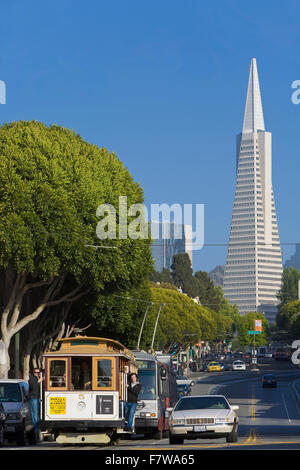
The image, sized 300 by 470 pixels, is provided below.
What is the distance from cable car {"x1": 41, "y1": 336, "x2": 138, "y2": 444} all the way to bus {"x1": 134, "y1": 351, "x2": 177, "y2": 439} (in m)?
7.66

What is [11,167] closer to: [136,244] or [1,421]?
[136,244]

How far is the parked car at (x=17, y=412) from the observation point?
3086cm

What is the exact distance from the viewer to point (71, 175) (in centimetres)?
5422

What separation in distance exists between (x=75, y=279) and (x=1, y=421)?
2706cm

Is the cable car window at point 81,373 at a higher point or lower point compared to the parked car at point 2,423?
higher

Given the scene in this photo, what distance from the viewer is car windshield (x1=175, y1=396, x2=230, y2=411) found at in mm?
31906

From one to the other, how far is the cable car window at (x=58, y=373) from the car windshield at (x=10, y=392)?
3.63 metres

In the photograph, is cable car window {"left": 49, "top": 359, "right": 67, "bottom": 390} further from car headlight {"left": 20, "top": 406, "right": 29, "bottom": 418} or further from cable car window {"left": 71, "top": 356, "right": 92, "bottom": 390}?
car headlight {"left": 20, "top": 406, "right": 29, "bottom": 418}

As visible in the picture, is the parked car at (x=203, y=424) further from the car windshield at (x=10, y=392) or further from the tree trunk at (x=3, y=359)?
the tree trunk at (x=3, y=359)

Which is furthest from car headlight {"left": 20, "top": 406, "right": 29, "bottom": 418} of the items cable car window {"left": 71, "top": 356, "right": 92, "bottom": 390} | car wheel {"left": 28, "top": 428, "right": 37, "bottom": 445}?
cable car window {"left": 71, "top": 356, "right": 92, "bottom": 390}

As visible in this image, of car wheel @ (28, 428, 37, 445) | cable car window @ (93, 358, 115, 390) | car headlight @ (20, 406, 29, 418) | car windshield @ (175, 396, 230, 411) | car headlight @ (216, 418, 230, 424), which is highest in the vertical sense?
cable car window @ (93, 358, 115, 390)

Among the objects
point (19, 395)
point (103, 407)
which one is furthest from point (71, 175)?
point (103, 407)

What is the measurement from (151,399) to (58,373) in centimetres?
975

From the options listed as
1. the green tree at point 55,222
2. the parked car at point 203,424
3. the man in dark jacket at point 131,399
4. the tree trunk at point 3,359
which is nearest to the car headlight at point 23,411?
the man in dark jacket at point 131,399
